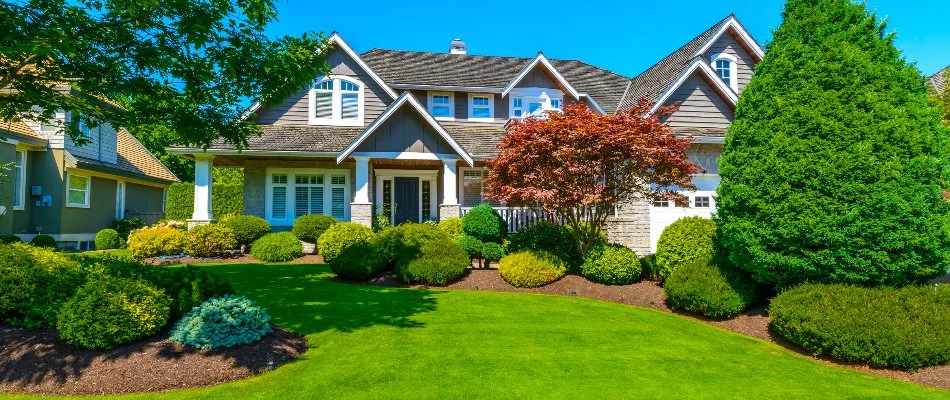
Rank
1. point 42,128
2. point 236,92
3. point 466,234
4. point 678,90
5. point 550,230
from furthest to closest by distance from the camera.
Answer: point 42,128, point 678,90, point 466,234, point 550,230, point 236,92

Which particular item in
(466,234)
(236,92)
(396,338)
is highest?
(236,92)

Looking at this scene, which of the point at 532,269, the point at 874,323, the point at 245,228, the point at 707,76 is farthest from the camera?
the point at 707,76

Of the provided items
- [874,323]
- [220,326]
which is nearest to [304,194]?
[220,326]

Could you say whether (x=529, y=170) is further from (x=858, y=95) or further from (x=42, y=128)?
(x=42, y=128)

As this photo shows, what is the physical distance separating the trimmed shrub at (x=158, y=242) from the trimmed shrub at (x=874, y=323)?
1574 cm

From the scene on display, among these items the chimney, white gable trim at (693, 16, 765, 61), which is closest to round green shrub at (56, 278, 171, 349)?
white gable trim at (693, 16, 765, 61)

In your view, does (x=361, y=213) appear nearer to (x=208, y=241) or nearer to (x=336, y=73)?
(x=208, y=241)

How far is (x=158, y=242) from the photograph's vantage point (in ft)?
50.3

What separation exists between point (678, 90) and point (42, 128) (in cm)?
2439

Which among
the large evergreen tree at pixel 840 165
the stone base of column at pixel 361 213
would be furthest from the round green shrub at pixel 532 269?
the stone base of column at pixel 361 213

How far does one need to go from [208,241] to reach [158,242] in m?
1.36

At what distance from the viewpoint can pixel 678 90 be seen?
18.2 m

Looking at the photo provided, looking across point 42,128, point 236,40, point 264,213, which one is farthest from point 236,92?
point 42,128

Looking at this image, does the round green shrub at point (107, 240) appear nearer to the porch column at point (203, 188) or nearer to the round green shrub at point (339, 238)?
the porch column at point (203, 188)
